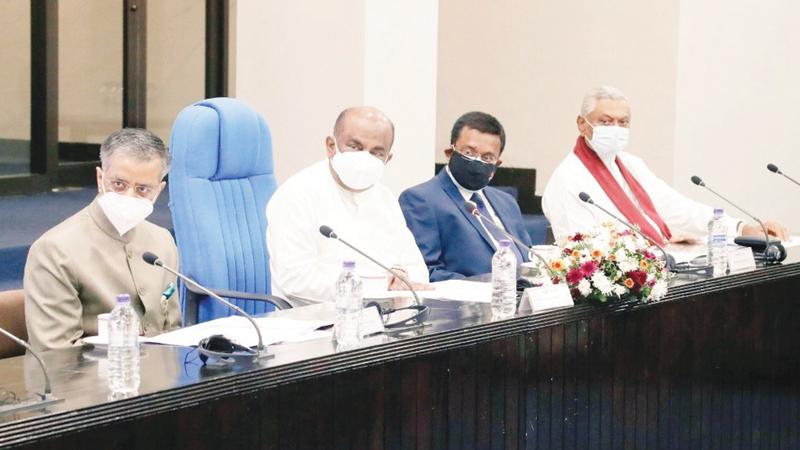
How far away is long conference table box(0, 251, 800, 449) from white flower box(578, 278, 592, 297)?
2.1 inches

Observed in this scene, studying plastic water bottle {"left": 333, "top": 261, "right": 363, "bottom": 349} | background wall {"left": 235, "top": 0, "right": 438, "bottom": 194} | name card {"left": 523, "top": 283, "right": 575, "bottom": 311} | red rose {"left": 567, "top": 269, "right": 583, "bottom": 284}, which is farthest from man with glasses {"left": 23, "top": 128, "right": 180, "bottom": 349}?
background wall {"left": 235, "top": 0, "right": 438, "bottom": 194}

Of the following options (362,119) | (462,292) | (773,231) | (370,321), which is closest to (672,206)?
(773,231)

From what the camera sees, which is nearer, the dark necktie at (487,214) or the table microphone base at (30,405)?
the table microphone base at (30,405)

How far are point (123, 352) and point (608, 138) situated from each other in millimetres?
3378

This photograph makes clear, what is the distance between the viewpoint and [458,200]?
488 centimetres

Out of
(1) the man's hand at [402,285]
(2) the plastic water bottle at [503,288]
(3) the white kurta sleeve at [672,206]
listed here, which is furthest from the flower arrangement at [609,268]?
(3) the white kurta sleeve at [672,206]

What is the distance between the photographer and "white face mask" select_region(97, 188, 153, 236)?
3369 millimetres

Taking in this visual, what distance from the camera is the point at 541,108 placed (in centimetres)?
915

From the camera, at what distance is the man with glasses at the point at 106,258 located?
322cm

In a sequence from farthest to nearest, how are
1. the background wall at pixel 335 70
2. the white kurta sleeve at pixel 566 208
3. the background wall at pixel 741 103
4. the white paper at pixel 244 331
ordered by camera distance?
the background wall at pixel 741 103 < the background wall at pixel 335 70 < the white kurta sleeve at pixel 566 208 < the white paper at pixel 244 331

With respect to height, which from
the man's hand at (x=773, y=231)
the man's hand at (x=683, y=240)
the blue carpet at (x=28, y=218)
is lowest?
the blue carpet at (x=28, y=218)

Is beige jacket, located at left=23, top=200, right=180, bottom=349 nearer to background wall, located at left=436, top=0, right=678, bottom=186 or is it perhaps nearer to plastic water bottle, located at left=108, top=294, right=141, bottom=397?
plastic water bottle, located at left=108, top=294, right=141, bottom=397

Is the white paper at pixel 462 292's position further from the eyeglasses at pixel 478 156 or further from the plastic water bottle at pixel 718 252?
the plastic water bottle at pixel 718 252

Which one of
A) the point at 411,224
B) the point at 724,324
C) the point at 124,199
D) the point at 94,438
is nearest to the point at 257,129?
the point at 411,224
